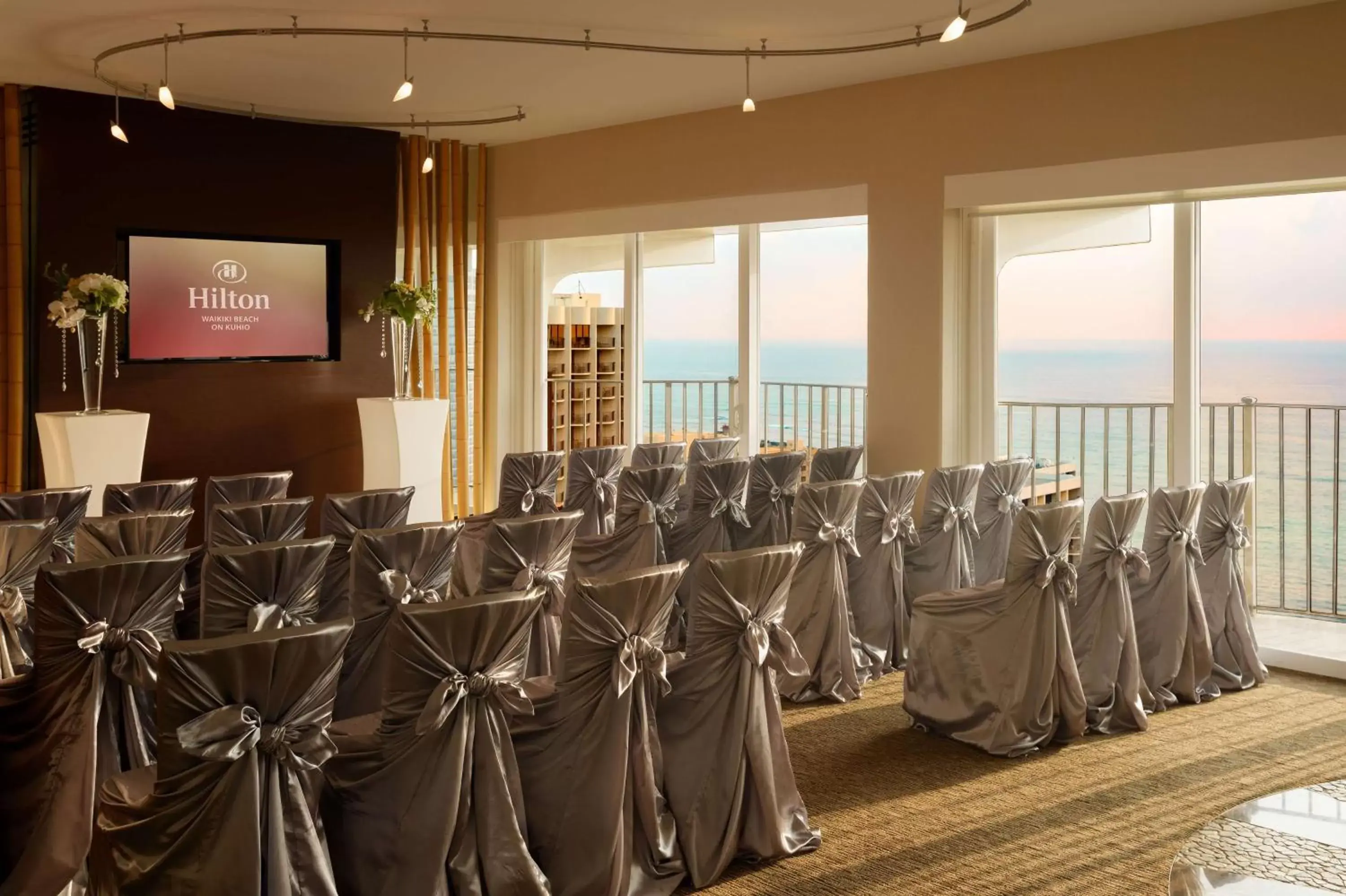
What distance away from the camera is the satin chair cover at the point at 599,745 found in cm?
331

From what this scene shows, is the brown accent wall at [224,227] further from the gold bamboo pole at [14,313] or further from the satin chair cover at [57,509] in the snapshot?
the satin chair cover at [57,509]

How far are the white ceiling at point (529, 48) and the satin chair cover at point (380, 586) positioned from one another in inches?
124

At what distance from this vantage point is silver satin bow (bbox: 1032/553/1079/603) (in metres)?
4.64

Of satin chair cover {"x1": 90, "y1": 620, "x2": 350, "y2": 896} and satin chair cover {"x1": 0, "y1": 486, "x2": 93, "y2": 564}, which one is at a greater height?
satin chair cover {"x1": 0, "y1": 486, "x2": 93, "y2": 564}

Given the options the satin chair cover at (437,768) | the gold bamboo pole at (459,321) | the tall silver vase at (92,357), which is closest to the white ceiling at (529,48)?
the gold bamboo pole at (459,321)

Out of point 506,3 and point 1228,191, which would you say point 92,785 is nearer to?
point 506,3

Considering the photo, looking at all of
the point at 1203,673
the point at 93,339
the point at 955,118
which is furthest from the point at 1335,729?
the point at 93,339

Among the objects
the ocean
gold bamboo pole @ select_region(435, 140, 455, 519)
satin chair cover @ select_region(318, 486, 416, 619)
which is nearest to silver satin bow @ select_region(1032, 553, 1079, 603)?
the ocean

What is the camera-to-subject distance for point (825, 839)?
3.83m

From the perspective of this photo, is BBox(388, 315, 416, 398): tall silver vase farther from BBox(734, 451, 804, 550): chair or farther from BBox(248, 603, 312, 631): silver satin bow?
BBox(248, 603, 312, 631): silver satin bow

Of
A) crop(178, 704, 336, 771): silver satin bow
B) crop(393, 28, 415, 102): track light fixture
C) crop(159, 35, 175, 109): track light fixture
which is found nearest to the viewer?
crop(178, 704, 336, 771): silver satin bow

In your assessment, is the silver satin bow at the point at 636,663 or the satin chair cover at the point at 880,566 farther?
the satin chair cover at the point at 880,566

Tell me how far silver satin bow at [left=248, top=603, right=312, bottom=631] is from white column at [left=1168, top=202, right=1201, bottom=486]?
5101 millimetres

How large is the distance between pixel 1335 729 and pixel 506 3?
5228mm
